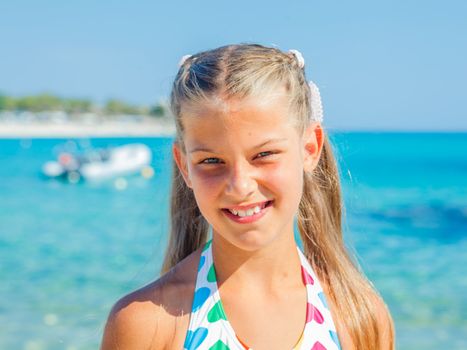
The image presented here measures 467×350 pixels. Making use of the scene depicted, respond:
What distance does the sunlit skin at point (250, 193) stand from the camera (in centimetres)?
193

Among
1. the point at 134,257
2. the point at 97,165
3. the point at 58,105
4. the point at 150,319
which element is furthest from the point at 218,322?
the point at 58,105

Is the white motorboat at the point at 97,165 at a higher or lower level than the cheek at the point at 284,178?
higher

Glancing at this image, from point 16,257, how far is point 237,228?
1088 cm

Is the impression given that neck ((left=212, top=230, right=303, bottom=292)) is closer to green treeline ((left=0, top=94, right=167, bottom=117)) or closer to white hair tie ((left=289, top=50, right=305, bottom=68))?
white hair tie ((left=289, top=50, right=305, bottom=68))

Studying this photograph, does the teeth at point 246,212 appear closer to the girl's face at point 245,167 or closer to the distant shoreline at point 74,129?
the girl's face at point 245,167

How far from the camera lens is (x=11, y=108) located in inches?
4318

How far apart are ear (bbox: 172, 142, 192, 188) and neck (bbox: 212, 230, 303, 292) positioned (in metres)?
0.20

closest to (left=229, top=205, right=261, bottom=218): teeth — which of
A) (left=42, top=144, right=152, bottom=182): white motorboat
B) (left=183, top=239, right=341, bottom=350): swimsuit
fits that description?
(left=183, top=239, right=341, bottom=350): swimsuit

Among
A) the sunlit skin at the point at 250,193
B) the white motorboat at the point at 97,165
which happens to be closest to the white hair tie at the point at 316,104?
the sunlit skin at the point at 250,193

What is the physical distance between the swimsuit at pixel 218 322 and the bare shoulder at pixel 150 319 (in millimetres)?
33

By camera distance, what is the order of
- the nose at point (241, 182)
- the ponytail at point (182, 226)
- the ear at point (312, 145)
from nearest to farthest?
the nose at point (241, 182) → the ear at point (312, 145) → the ponytail at point (182, 226)

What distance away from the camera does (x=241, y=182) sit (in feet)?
6.27

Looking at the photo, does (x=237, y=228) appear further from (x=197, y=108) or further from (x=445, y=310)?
(x=445, y=310)

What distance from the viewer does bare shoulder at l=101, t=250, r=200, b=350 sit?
201 cm
